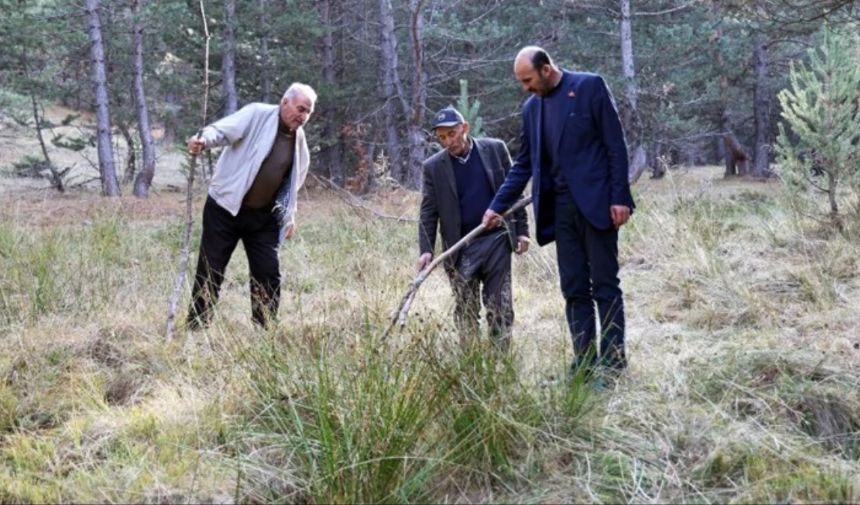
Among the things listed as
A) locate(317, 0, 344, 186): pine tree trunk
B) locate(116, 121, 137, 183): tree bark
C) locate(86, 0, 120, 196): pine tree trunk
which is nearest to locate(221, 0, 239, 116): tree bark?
locate(317, 0, 344, 186): pine tree trunk

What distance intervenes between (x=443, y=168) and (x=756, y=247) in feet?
13.2

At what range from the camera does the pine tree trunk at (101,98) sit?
14430mm

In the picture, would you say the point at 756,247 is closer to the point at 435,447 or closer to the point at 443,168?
the point at 443,168

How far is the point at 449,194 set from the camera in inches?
167

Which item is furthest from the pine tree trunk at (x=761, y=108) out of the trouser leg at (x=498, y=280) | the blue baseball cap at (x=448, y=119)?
the blue baseball cap at (x=448, y=119)

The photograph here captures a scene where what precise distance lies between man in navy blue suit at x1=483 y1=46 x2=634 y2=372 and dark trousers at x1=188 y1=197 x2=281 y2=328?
191cm

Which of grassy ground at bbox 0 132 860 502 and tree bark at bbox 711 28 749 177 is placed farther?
tree bark at bbox 711 28 749 177

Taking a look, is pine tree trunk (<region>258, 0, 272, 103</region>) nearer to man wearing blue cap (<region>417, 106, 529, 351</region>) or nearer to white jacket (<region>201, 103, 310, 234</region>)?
white jacket (<region>201, 103, 310, 234</region>)

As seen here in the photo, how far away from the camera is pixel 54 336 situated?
14.8ft

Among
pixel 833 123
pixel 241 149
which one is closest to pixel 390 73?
pixel 833 123

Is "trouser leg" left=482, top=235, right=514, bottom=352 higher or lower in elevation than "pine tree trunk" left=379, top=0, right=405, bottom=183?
lower

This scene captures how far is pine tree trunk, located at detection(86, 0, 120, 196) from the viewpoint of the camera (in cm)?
1443

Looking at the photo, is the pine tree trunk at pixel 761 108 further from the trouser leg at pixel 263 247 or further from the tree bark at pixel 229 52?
the trouser leg at pixel 263 247

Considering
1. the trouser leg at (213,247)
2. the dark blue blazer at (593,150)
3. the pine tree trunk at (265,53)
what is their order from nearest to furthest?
the dark blue blazer at (593,150)
the trouser leg at (213,247)
the pine tree trunk at (265,53)
